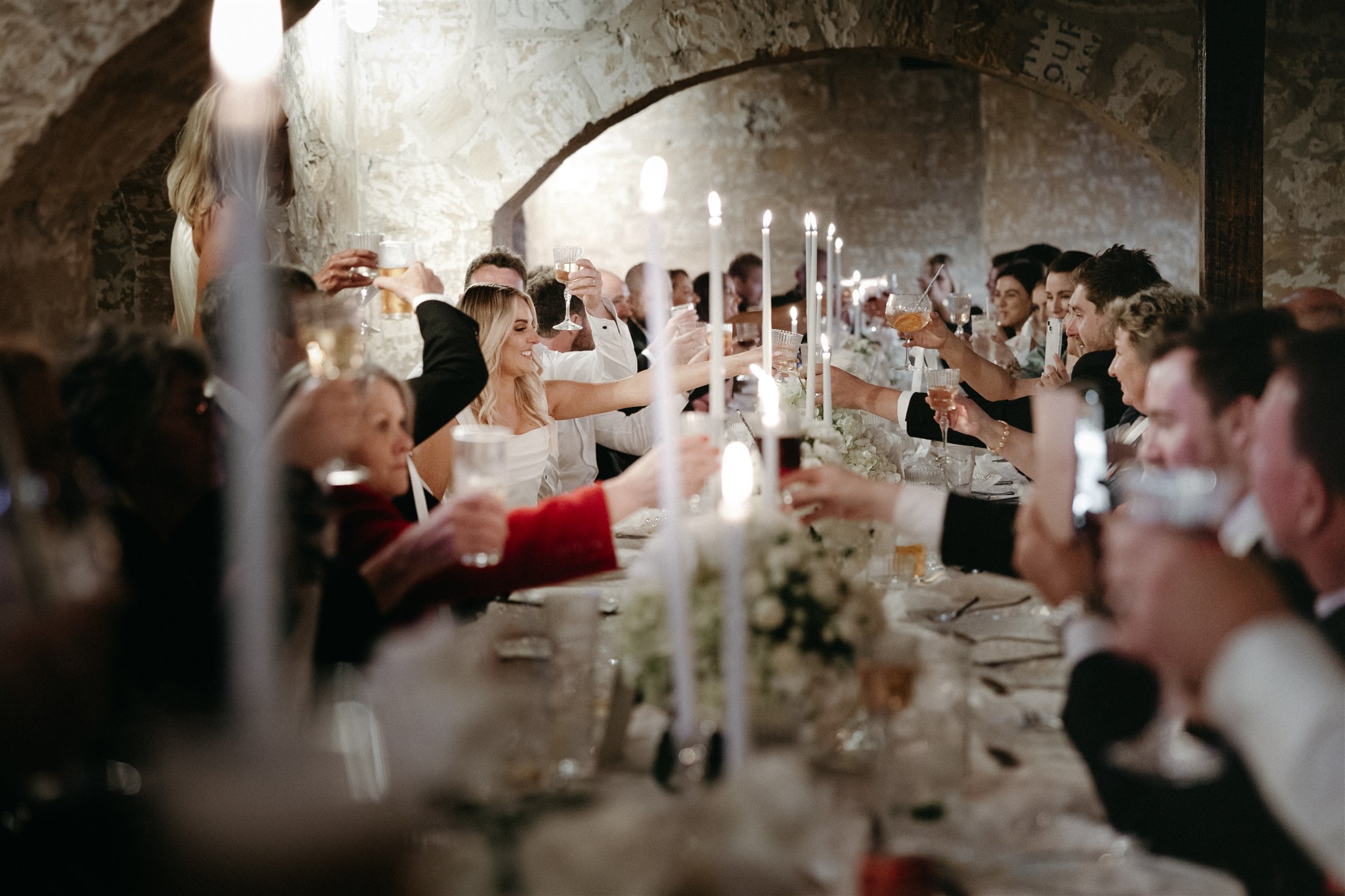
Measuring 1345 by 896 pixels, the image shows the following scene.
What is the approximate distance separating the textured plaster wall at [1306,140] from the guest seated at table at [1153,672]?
10.2 ft

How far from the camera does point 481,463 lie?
1.63 metres

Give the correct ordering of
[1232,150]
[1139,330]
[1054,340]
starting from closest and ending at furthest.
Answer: [1139,330] → [1232,150] → [1054,340]

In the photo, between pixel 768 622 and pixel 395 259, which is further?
pixel 395 259

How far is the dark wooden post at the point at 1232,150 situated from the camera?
133 inches

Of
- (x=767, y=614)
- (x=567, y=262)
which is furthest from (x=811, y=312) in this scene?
(x=567, y=262)

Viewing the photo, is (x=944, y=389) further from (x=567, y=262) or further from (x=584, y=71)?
(x=584, y=71)

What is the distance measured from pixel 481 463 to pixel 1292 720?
1053 millimetres

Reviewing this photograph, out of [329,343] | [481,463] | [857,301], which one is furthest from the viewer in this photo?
[857,301]

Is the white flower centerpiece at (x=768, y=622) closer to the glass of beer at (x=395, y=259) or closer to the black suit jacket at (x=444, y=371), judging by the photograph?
the black suit jacket at (x=444, y=371)

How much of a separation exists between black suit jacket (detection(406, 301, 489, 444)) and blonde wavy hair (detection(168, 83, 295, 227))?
0.48 metres

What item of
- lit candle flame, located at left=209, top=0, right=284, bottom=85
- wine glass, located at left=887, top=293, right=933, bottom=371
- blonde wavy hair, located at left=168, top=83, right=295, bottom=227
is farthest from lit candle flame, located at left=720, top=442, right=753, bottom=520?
wine glass, located at left=887, top=293, right=933, bottom=371

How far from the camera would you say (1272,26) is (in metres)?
4.32

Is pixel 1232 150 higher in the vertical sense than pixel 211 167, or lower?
higher

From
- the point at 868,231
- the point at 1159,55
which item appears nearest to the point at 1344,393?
the point at 1159,55
